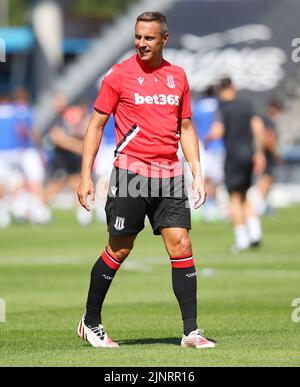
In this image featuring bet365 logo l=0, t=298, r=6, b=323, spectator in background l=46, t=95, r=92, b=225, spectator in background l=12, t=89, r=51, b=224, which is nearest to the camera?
bet365 logo l=0, t=298, r=6, b=323

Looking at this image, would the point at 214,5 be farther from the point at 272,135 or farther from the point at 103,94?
the point at 103,94

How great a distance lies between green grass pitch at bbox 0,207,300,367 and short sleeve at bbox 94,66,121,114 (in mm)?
1891

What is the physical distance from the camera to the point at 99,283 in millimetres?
9727

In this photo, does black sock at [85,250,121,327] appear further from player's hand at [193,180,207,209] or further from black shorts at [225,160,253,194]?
black shorts at [225,160,253,194]

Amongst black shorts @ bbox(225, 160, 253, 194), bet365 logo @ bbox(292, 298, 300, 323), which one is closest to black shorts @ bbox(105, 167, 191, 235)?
bet365 logo @ bbox(292, 298, 300, 323)

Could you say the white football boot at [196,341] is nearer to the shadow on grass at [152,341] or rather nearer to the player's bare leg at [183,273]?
the player's bare leg at [183,273]

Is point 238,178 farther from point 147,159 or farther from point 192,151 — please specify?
point 147,159

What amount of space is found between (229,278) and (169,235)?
6266 millimetres

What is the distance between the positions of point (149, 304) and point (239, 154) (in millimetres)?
7978

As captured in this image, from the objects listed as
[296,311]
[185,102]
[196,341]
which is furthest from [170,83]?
[296,311]

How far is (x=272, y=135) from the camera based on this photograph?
2884 cm

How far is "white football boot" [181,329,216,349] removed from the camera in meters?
9.25

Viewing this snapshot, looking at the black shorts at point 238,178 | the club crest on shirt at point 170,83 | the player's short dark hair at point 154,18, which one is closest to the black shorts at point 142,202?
the club crest on shirt at point 170,83
